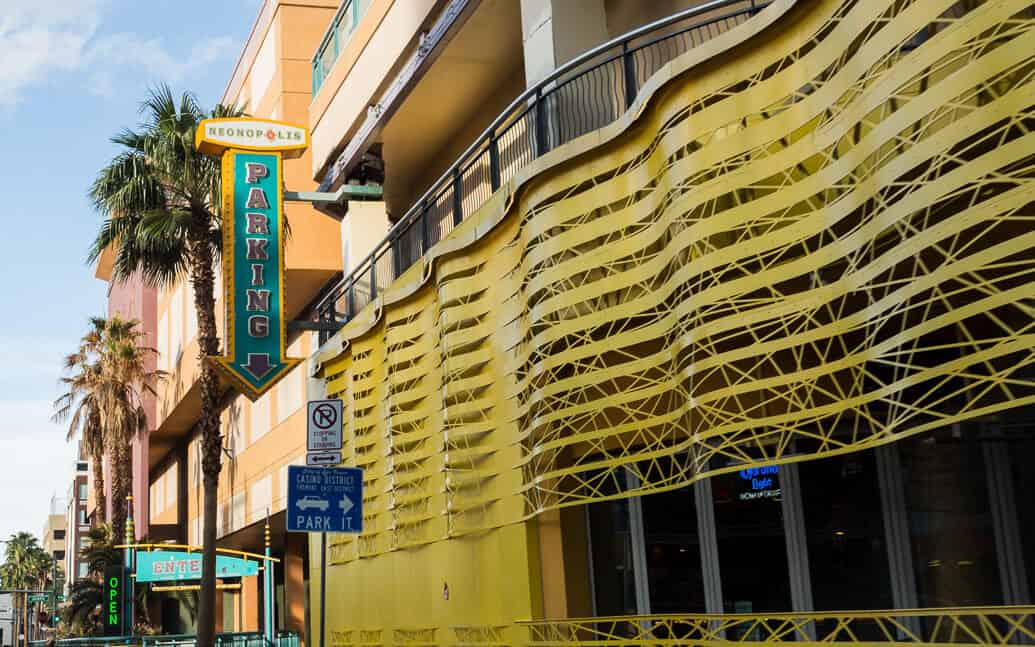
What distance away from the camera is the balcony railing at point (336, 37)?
86.3 ft

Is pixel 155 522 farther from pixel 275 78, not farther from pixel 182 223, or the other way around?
pixel 182 223

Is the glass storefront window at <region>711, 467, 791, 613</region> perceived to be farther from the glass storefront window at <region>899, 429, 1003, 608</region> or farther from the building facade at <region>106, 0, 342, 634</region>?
the building facade at <region>106, 0, 342, 634</region>

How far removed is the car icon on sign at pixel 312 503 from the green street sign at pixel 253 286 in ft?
33.6

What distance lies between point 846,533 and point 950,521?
4.21ft

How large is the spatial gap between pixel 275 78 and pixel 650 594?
2658 cm

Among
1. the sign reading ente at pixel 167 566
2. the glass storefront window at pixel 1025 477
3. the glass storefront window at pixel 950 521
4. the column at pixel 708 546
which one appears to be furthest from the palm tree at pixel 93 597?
the glass storefront window at pixel 1025 477

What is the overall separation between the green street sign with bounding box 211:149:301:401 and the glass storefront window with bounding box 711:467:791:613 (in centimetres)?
1193

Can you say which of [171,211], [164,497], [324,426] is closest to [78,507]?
[164,497]

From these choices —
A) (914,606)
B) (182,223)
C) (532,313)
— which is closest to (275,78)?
(182,223)

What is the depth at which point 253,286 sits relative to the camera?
24672 millimetres

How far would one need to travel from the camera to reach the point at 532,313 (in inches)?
587

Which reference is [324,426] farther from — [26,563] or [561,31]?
[26,563]

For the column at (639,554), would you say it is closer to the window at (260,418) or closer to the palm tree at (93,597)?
the window at (260,418)

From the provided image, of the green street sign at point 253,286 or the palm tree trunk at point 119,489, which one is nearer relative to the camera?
the green street sign at point 253,286
